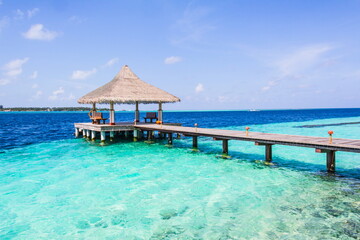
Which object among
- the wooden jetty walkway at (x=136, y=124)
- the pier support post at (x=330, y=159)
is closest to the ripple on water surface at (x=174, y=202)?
the pier support post at (x=330, y=159)

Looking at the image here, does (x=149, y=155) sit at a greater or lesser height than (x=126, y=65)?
lesser

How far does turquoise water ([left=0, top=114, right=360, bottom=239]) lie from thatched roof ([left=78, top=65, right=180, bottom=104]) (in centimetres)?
633

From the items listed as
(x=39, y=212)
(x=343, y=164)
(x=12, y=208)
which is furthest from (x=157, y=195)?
(x=343, y=164)

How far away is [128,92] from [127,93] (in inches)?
8.4

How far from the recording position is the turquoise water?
599 cm

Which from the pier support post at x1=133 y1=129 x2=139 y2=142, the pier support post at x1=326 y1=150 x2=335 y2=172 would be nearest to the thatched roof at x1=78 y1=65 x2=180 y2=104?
the pier support post at x1=133 y1=129 x2=139 y2=142

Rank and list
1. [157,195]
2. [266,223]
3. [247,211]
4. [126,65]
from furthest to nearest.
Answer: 1. [126,65]
2. [157,195]
3. [247,211]
4. [266,223]

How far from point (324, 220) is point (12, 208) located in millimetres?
8554

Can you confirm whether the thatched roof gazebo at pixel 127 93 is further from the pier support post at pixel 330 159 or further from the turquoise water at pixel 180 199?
the pier support post at pixel 330 159

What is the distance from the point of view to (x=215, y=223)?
6.30m

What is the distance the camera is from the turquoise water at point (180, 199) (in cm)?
599

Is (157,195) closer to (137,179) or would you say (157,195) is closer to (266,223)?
(137,179)

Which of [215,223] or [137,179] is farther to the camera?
[137,179]

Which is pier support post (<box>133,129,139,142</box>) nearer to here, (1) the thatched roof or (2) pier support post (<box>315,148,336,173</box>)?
(1) the thatched roof
